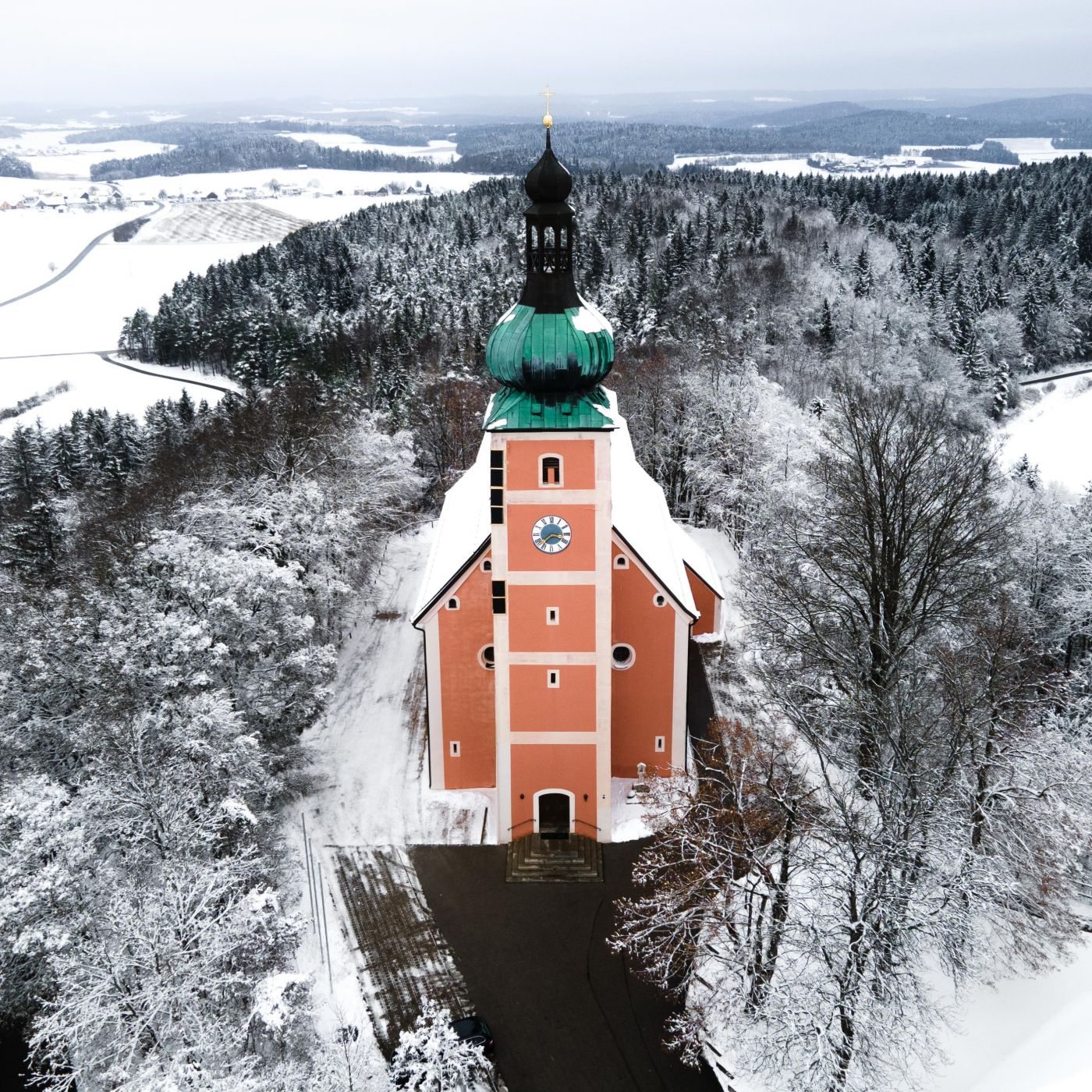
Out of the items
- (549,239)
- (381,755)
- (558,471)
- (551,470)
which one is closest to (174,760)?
(381,755)

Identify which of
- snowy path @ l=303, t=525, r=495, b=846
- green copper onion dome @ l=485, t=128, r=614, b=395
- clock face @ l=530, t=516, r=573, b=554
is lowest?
snowy path @ l=303, t=525, r=495, b=846

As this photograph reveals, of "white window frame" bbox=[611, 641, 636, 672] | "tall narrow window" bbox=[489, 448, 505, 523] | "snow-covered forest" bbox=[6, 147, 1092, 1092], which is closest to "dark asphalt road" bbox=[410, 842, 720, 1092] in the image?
"snow-covered forest" bbox=[6, 147, 1092, 1092]

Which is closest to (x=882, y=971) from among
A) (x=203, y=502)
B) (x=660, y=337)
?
(x=203, y=502)

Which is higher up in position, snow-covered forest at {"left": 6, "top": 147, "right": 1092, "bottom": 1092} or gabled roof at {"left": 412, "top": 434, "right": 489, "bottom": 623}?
gabled roof at {"left": 412, "top": 434, "right": 489, "bottom": 623}

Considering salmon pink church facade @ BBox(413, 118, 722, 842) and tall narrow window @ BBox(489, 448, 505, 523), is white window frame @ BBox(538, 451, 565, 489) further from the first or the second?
tall narrow window @ BBox(489, 448, 505, 523)

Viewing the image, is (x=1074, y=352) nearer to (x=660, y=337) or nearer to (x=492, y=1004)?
(x=660, y=337)
